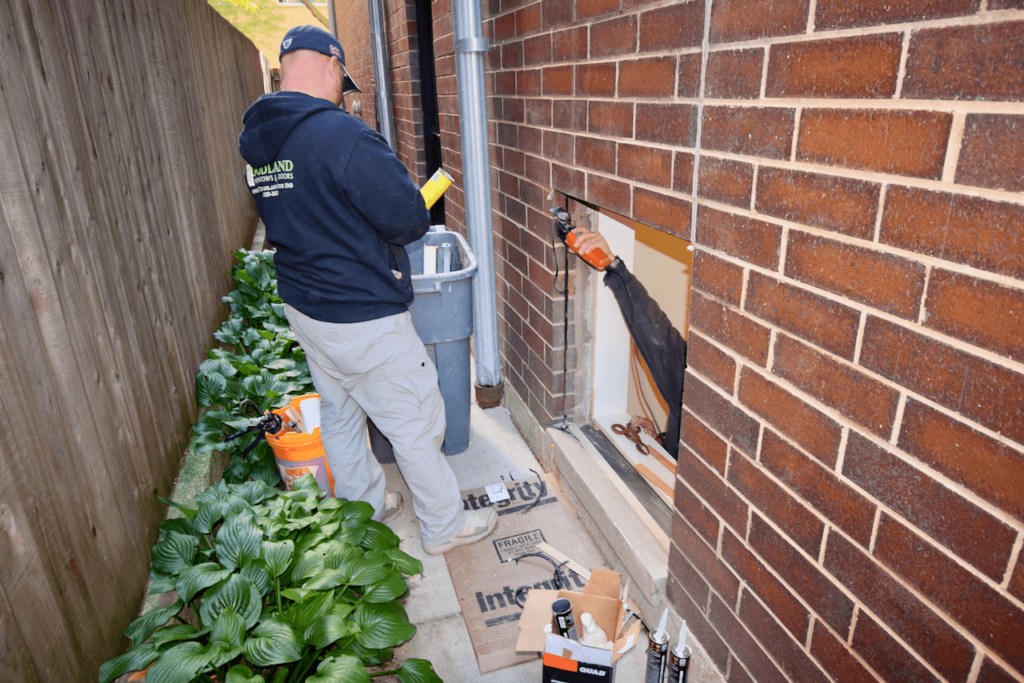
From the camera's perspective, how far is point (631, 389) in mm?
3598

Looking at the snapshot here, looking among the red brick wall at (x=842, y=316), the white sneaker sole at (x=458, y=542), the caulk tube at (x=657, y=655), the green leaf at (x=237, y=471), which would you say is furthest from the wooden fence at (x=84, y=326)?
the red brick wall at (x=842, y=316)

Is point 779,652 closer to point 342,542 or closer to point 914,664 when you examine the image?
point 914,664

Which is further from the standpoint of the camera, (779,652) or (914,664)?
(779,652)

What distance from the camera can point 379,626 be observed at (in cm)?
204

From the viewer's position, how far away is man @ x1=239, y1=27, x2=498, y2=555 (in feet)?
7.52

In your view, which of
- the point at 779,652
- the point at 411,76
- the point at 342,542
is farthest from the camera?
the point at 411,76

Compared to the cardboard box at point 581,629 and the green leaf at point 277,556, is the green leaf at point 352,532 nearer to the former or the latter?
the green leaf at point 277,556

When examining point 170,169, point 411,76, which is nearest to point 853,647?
point 170,169

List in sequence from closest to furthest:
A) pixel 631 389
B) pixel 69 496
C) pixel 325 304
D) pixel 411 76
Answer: pixel 69 496
pixel 325 304
pixel 631 389
pixel 411 76

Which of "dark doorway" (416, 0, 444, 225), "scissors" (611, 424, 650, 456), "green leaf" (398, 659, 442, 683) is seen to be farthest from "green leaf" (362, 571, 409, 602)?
"dark doorway" (416, 0, 444, 225)

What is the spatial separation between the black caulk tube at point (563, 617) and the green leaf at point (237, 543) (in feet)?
3.46

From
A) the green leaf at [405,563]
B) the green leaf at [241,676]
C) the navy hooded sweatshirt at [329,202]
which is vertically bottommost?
the green leaf at [405,563]

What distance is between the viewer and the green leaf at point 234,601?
6.35 feet

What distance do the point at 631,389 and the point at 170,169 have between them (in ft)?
9.27
